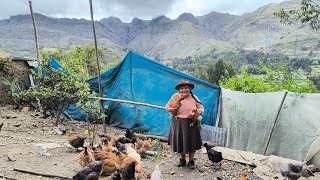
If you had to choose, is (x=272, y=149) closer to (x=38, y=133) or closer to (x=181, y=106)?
(x=181, y=106)

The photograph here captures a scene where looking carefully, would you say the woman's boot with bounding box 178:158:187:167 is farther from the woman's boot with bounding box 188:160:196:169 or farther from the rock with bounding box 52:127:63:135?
the rock with bounding box 52:127:63:135

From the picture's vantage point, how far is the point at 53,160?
529 centimetres

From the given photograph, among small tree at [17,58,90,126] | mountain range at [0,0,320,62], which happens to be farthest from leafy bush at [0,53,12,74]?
mountain range at [0,0,320,62]

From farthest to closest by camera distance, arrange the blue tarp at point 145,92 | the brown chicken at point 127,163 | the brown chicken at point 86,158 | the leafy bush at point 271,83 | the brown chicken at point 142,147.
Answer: the leafy bush at point 271,83
the blue tarp at point 145,92
the brown chicken at point 142,147
the brown chicken at point 86,158
the brown chicken at point 127,163

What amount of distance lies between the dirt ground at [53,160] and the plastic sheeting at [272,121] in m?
0.97

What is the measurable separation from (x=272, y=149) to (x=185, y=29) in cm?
10679

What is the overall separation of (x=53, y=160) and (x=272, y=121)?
4.40 metres

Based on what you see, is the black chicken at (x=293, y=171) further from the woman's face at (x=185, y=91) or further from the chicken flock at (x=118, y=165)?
the woman's face at (x=185, y=91)

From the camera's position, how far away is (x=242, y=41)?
336ft

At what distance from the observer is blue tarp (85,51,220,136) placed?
747 centimetres

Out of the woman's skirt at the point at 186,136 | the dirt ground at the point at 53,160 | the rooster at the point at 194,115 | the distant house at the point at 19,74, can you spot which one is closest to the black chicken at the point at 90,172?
the dirt ground at the point at 53,160

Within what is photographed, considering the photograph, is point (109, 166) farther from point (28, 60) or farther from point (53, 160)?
point (28, 60)

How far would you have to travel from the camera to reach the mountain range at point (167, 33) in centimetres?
9412

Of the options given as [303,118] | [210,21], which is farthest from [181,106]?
[210,21]
